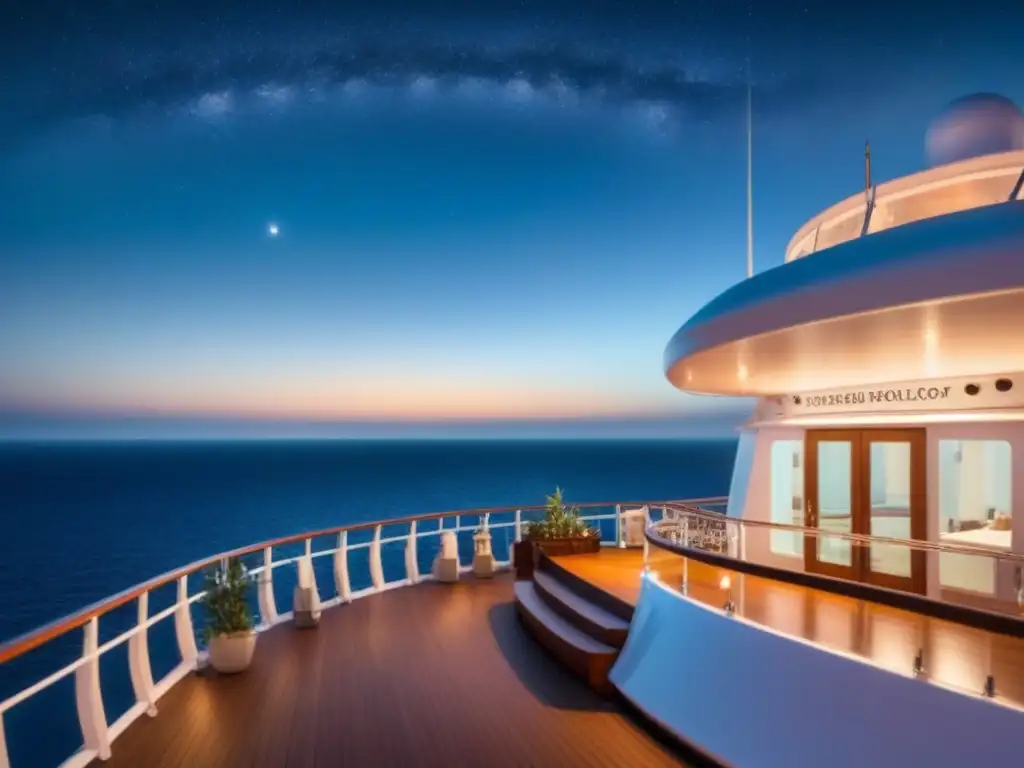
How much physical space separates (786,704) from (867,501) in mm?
3901

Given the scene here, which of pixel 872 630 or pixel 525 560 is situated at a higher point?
pixel 872 630

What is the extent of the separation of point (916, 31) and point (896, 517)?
924cm

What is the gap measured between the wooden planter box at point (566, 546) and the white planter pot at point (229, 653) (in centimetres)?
503

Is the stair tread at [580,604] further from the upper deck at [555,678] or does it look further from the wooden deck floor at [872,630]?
the wooden deck floor at [872,630]

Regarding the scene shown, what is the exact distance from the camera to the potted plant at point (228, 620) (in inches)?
273

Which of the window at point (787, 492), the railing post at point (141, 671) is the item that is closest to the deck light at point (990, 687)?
the window at point (787, 492)

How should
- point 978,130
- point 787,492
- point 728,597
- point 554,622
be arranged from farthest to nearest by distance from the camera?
point 787,492
point 554,622
point 978,130
point 728,597

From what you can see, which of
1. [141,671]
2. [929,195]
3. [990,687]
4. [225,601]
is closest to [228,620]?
[225,601]

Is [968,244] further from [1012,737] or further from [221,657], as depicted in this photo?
[221,657]

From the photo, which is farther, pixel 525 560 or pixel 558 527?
pixel 558 527

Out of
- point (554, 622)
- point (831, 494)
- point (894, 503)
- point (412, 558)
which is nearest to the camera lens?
point (894, 503)

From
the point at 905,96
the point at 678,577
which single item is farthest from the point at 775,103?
the point at 678,577

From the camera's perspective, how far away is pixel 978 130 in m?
7.58

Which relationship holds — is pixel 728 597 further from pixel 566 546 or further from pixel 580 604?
pixel 566 546
